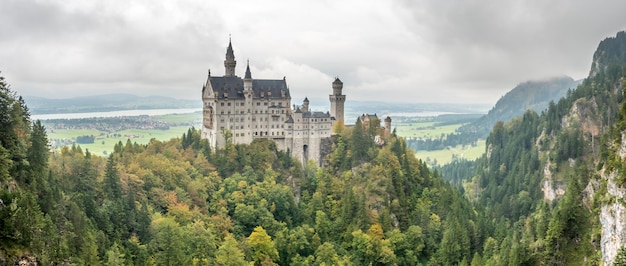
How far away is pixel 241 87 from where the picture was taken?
356ft

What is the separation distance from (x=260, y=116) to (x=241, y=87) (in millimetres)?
6091

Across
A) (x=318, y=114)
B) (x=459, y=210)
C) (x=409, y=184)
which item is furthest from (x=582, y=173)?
(x=318, y=114)

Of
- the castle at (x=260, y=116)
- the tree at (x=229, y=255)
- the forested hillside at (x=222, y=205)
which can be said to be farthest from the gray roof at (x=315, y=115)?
the tree at (x=229, y=255)

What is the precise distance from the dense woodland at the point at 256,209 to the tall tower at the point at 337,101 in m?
3.87

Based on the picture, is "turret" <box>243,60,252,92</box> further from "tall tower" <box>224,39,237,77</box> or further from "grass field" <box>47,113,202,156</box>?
"grass field" <box>47,113,202,156</box>

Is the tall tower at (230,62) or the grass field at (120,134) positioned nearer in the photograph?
the tall tower at (230,62)

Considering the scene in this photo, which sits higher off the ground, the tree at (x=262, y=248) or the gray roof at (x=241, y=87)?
the gray roof at (x=241, y=87)

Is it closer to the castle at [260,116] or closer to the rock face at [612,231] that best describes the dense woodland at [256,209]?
the castle at [260,116]

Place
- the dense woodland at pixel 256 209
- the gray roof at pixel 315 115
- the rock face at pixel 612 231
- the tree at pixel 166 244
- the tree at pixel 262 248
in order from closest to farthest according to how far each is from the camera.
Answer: the dense woodland at pixel 256 209
the rock face at pixel 612 231
the tree at pixel 166 244
the tree at pixel 262 248
the gray roof at pixel 315 115

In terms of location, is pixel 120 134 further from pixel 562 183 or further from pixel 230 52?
pixel 562 183

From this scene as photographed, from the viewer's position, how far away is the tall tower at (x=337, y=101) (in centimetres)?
11344

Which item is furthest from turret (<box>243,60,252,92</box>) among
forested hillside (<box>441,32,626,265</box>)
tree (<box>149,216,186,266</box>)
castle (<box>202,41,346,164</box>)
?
forested hillside (<box>441,32,626,265</box>)

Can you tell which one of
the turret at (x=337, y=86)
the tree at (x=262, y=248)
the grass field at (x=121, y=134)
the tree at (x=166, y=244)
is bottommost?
the tree at (x=262, y=248)

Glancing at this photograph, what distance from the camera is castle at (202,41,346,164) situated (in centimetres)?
10569
